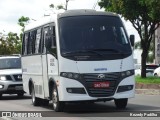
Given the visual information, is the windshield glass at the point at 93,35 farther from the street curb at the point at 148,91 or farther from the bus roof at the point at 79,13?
the street curb at the point at 148,91

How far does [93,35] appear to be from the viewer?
16.9 m

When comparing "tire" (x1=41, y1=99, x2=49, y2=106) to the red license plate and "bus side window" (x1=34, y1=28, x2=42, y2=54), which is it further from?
the red license plate

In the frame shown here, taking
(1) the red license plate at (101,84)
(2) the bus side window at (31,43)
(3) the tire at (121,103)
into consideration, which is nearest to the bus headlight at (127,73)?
(1) the red license plate at (101,84)

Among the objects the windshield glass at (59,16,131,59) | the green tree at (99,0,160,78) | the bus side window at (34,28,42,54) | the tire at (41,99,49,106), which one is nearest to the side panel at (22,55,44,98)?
the bus side window at (34,28,42,54)

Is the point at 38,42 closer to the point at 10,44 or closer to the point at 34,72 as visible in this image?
the point at 34,72

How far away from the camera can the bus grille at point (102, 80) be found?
1628cm

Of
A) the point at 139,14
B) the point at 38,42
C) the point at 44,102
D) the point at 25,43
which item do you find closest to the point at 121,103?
the point at 38,42

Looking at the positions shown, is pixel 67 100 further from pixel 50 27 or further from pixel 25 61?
pixel 25 61

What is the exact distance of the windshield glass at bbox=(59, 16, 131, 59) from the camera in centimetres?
1662

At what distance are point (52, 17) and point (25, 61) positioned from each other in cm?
447

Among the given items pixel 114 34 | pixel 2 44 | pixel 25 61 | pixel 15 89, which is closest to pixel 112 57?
pixel 114 34

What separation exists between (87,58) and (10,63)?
37.3 feet

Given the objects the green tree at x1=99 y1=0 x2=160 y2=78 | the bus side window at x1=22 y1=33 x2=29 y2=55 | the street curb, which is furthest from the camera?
the green tree at x1=99 y1=0 x2=160 y2=78

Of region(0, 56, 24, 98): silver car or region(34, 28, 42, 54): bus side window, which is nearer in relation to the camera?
region(34, 28, 42, 54): bus side window
